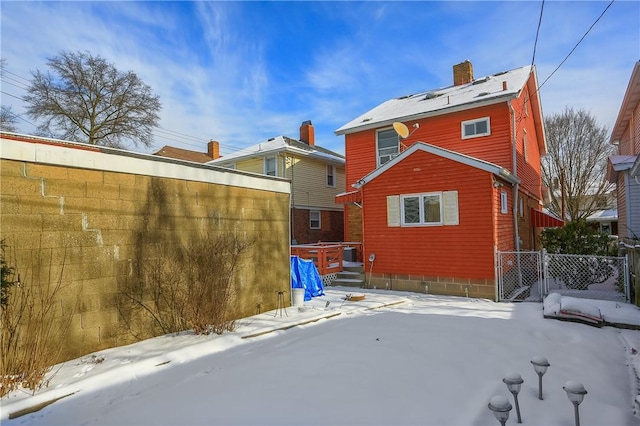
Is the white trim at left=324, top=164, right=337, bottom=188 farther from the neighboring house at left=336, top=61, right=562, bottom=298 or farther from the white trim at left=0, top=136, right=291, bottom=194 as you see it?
the white trim at left=0, top=136, right=291, bottom=194

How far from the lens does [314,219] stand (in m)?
20.5

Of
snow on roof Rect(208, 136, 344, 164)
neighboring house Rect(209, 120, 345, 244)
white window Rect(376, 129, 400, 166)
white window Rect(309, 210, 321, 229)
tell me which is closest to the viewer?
white window Rect(376, 129, 400, 166)

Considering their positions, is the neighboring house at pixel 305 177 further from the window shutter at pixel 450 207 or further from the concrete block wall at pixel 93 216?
the concrete block wall at pixel 93 216

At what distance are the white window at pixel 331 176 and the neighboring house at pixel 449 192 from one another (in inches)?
231

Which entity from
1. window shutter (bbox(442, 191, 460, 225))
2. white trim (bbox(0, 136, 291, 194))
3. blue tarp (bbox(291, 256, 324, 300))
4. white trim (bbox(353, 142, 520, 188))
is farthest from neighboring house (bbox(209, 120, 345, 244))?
white trim (bbox(0, 136, 291, 194))

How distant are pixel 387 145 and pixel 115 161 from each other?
12.2 meters

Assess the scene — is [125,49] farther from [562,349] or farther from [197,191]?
[562,349]

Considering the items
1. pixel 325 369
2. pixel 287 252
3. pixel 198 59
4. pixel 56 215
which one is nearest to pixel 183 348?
pixel 325 369

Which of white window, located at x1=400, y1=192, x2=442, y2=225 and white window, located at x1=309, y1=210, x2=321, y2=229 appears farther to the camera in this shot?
white window, located at x1=309, y1=210, x2=321, y2=229

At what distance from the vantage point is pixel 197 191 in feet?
20.3

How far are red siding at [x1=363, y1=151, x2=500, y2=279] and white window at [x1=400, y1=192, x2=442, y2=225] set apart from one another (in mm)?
187

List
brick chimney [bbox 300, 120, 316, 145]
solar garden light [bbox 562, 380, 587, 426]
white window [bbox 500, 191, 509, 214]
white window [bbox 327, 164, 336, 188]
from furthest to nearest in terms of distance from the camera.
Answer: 1. brick chimney [bbox 300, 120, 316, 145]
2. white window [bbox 327, 164, 336, 188]
3. white window [bbox 500, 191, 509, 214]
4. solar garden light [bbox 562, 380, 587, 426]

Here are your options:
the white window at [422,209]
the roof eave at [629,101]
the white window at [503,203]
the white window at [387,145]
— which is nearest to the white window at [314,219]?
the white window at [387,145]

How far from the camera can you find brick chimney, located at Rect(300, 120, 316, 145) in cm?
2370
